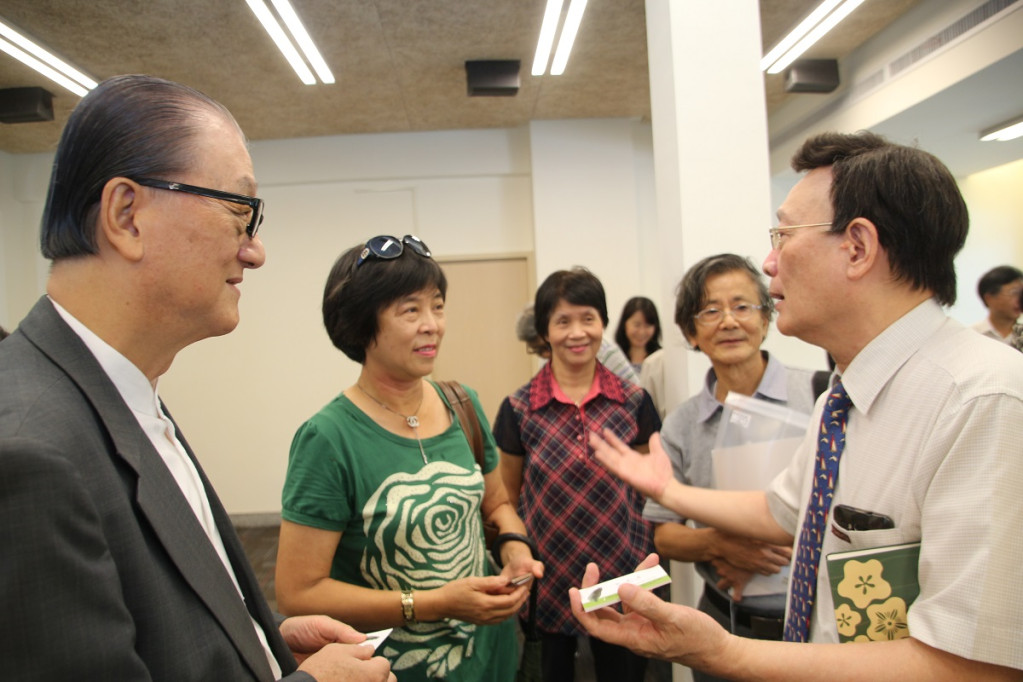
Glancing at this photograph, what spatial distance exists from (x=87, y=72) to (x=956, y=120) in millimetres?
6494

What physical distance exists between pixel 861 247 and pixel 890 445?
0.35 metres

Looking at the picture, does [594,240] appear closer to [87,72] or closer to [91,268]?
[87,72]

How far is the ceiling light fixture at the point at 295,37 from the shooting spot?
11.0 ft

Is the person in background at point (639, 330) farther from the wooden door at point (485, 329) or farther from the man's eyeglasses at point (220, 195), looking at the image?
the man's eyeglasses at point (220, 195)

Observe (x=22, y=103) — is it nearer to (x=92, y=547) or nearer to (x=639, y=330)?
(x=639, y=330)

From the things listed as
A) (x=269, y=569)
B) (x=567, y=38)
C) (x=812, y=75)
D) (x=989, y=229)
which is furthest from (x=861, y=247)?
(x=989, y=229)

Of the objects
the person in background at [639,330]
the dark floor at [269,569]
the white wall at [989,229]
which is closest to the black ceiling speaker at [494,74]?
the person in background at [639,330]

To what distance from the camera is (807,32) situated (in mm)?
3955

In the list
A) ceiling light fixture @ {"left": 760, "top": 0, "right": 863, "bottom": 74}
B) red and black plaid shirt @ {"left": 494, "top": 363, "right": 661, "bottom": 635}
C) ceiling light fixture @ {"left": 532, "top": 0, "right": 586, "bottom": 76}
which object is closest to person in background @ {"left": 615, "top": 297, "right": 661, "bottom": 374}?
ceiling light fixture @ {"left": 760, "top": 0, "right": 863, "bottom": 74}

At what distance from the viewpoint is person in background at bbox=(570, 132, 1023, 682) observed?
2.81 ft

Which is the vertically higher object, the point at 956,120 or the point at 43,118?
the point at 43,118

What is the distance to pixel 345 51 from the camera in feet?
13.9

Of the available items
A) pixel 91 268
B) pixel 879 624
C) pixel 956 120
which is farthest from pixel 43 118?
pixel 956 120

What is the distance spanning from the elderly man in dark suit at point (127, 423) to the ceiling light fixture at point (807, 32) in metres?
3.30
